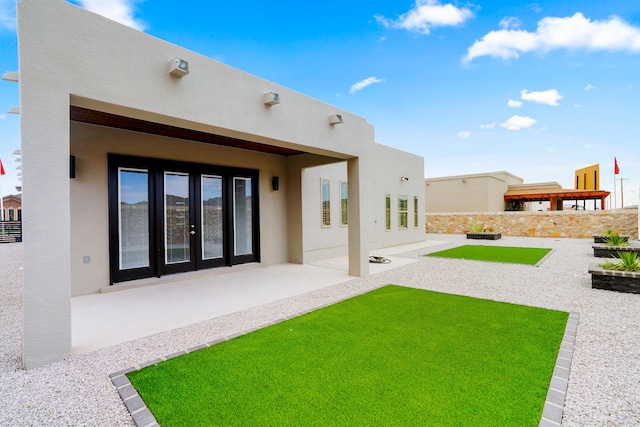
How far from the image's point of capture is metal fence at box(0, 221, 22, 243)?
19.7 m

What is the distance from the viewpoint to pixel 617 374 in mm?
3332

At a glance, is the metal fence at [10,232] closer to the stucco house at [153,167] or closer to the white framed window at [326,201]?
the stucco house at [153,167]

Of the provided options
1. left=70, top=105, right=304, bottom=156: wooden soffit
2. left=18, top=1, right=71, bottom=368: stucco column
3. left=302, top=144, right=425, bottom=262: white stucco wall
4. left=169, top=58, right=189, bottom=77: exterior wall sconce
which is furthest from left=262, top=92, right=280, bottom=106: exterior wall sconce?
left=302, top=144, right=425, bottom=262: white stucco wall

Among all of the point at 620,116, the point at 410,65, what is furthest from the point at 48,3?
the point at 620,116

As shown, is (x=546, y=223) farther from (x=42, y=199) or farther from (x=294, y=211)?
(x=42, y=199)

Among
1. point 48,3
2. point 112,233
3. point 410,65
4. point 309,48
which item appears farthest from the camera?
point 410,65

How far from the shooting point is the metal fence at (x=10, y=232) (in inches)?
777

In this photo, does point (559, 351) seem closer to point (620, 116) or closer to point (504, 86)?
point (504, 86)

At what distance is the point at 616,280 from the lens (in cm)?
666

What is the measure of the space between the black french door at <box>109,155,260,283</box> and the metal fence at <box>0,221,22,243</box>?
19488 mm

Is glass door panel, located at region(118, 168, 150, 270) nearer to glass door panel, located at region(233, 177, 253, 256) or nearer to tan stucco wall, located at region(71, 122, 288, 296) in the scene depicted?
tan stucco wall, located at region(71, 122, 288, 296)

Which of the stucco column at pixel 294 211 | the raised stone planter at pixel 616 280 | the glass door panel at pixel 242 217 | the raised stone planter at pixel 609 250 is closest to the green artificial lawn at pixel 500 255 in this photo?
the raised stone planter at pixel 609 250

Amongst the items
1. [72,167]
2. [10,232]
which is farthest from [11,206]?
[72,167]

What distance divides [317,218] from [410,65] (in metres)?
10.1
